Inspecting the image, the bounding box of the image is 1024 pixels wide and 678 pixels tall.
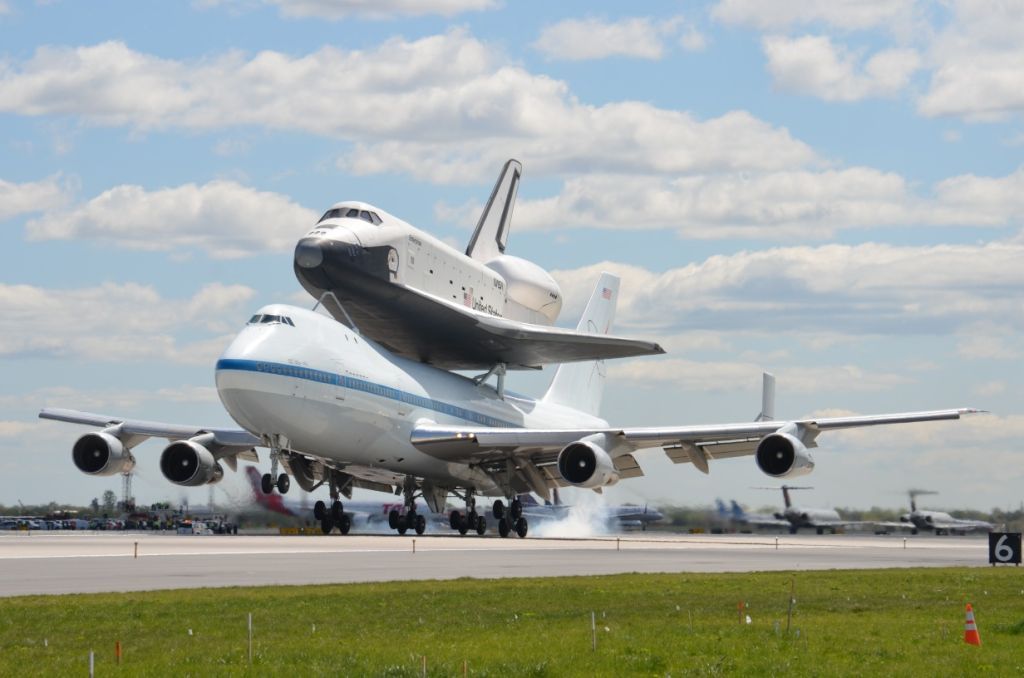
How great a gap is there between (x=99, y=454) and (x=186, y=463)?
3.17m

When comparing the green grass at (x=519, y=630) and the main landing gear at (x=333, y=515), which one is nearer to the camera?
the green grass at (x=519, y=630)

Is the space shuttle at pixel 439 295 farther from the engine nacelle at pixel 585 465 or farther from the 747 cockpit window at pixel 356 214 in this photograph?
the engine nacelle at pixel 585 465

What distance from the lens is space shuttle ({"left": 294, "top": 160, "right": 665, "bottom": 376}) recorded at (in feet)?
177

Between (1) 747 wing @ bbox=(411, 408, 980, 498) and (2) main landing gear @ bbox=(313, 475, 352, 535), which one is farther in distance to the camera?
(2) main landing gear @ bbox=(313, 475, 352, 535)

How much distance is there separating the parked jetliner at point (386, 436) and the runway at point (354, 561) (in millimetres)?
3405

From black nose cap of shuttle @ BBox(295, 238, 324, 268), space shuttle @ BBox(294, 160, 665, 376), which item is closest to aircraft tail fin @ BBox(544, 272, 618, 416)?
space shuttle @ BBox(294, 160, 665, 376)

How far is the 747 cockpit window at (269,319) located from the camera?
141 feet

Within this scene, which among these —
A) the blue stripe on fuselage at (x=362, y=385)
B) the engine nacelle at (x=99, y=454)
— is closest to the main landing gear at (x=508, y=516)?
the blue stripe on fuselage at (x=362, y=385)

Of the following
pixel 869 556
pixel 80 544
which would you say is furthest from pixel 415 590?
pixel 80 544

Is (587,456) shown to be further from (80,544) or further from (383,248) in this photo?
(80,544)

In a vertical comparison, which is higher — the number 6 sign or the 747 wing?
Result: the 747 wing

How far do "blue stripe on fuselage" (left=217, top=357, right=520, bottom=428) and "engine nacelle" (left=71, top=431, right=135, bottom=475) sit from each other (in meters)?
10.4

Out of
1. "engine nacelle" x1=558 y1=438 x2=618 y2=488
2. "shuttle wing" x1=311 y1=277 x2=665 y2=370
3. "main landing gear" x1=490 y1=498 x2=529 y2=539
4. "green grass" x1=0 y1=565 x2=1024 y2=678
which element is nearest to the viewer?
"green grass" x1=0 y1=565 x2=1024 y2=678

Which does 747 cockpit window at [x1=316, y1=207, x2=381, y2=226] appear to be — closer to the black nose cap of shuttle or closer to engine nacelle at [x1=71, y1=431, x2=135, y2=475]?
the black nose cap of shuttle
